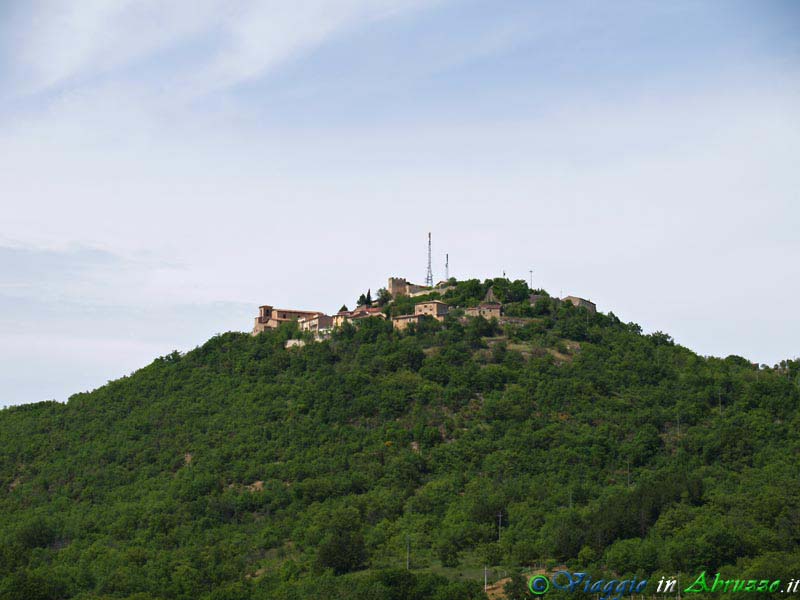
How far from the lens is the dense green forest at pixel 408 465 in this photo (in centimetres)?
7175

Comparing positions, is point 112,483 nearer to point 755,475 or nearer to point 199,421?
point 199,421

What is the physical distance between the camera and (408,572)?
67.5 m

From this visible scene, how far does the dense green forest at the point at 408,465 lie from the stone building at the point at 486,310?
112cm

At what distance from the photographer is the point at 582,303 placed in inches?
4471

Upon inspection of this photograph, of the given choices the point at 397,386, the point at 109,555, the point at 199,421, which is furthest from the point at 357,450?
the point at 109,555

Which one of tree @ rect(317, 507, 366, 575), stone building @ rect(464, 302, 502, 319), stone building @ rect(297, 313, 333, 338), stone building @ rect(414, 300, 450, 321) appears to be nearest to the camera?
tree @ rect(317, 507, 366, 575)

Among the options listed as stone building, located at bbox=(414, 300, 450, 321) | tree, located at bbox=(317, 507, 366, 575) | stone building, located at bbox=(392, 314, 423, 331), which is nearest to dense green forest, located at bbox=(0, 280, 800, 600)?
tree, located at bbox=(317, 507, 366, 575)

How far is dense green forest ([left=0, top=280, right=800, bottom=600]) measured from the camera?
71.8 meters


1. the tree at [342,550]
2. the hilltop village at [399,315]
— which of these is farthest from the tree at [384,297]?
the tree at [342,550]

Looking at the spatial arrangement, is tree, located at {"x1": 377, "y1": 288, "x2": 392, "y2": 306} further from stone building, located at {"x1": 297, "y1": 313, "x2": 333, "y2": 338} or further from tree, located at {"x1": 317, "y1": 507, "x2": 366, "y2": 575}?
tree, located at {"x1": 317, "y1": 507, "x2": 366, "y2": 575}

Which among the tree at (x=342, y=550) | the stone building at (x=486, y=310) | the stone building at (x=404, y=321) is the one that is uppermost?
the stone building at (x=486, y=310)

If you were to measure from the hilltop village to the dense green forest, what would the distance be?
1357 millimetres

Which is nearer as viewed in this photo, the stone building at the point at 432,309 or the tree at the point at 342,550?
the tree at the point at 342,550

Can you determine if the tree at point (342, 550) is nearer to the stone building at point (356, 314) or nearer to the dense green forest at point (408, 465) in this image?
A: the dense green forest at point (408, 465)
